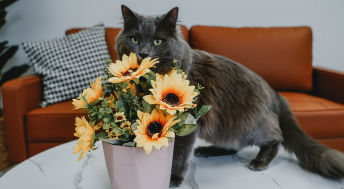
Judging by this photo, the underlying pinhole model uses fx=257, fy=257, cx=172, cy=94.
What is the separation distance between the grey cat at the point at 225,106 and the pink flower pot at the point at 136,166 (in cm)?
19

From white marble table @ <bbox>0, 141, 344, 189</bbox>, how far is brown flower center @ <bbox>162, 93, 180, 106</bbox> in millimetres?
328

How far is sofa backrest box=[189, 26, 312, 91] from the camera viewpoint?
6.35 feet

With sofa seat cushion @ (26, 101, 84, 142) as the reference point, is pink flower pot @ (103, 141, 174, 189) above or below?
above

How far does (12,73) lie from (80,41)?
0.73m

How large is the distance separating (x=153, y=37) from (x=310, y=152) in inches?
25.1

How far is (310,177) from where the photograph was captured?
0.78m

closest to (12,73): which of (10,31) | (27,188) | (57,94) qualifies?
(10,31)

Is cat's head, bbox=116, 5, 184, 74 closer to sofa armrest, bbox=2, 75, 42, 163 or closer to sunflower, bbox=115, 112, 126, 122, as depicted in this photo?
sunflower, bbox=115, 112, 126, 122

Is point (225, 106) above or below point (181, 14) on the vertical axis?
below

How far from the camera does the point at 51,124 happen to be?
149cm

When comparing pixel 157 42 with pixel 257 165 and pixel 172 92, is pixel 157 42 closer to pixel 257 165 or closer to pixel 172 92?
pixel 172 92

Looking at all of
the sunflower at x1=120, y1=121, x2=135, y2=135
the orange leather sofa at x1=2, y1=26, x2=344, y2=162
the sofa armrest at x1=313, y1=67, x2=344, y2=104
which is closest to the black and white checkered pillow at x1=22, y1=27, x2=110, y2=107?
the orange leather sofa at x1=2, y1=26, x2=344, y2=162

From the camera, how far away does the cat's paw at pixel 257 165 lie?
2.75 ft

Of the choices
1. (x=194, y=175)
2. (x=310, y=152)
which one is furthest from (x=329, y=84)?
(x=194, y=175)
